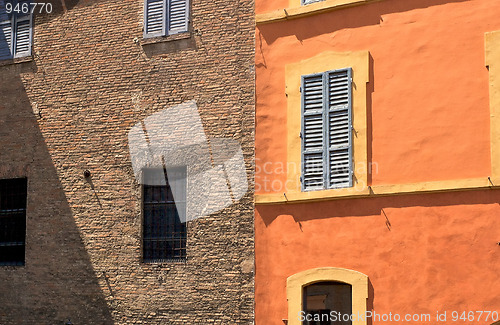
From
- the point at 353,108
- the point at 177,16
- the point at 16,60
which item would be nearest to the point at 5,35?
the point at 16,60

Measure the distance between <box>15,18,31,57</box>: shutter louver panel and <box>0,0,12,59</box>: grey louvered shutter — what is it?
0.16 m

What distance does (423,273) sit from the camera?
12492mm

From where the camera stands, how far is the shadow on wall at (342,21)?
13.2 m

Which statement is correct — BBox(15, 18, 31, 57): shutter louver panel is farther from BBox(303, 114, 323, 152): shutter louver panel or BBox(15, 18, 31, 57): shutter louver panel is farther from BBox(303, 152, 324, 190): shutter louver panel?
BBox(303, 152, 324, 190): shutter louver panel

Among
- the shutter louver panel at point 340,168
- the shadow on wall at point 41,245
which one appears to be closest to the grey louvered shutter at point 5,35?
the shadow on wall at point 41,245

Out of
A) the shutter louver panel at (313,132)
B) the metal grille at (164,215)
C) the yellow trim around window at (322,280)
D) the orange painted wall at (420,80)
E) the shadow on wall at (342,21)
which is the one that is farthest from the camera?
the metal grille at (164,215)

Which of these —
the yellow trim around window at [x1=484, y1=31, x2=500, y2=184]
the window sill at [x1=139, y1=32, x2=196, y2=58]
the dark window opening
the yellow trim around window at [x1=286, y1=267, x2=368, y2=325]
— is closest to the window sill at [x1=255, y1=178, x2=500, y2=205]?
the yellow trim around window at [x1=484, y1=31, x2=500, y2=184]

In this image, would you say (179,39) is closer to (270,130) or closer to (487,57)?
(270,130)

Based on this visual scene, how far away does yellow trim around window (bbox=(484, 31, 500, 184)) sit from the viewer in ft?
39.8

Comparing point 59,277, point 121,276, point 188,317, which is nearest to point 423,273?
point 188,317

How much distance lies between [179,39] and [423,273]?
5578 millimetres

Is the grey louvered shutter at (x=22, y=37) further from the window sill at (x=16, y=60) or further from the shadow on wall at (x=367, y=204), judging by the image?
the shadow on wall at (x=367, y=204)

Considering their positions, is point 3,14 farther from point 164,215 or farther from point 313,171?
point 313,171

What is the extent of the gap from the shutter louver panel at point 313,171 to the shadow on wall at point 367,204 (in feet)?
0.91
